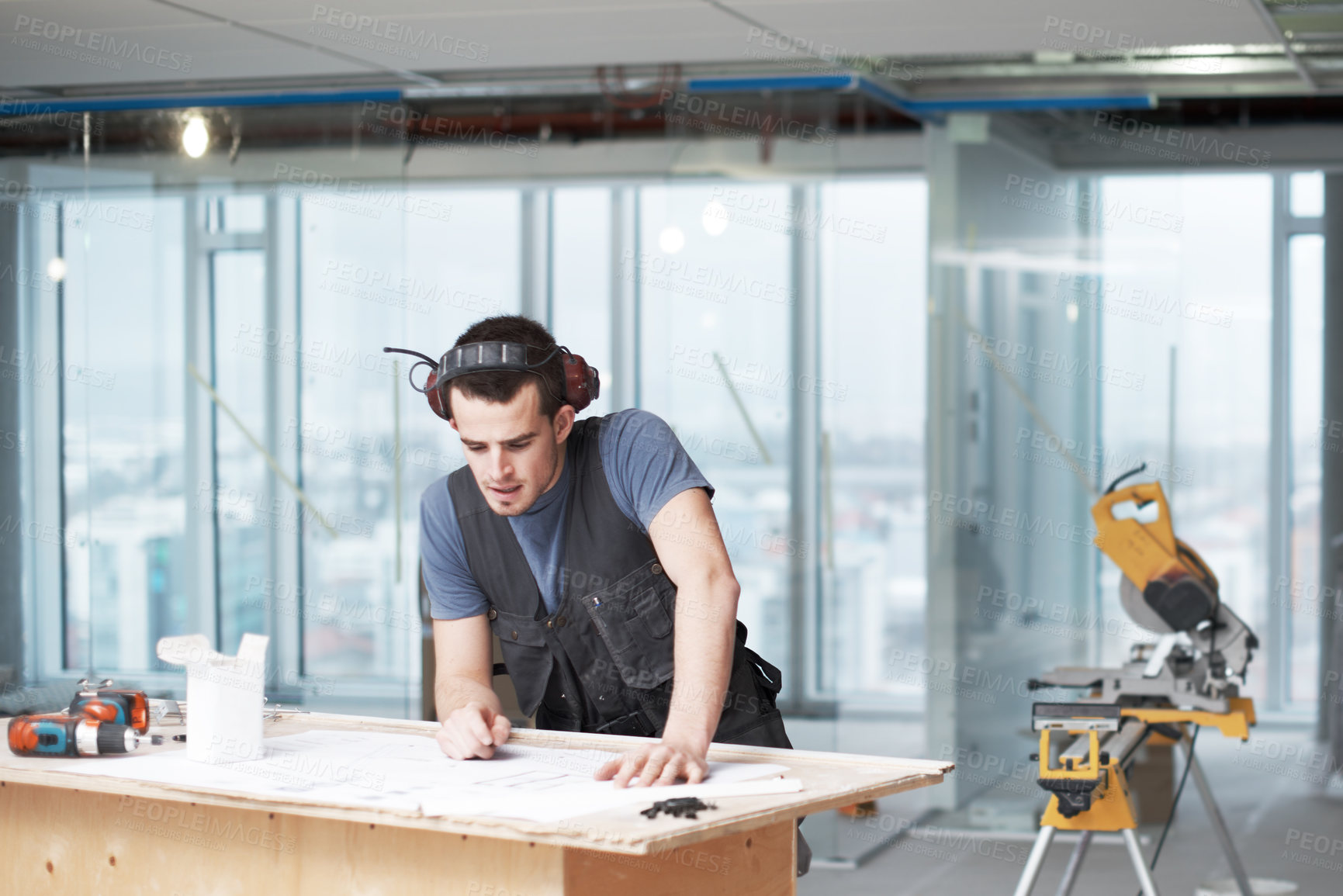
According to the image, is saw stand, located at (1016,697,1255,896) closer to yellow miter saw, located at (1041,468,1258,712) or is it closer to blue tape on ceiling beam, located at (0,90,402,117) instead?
yellow miter saw, located at (1041,468,1258,712)

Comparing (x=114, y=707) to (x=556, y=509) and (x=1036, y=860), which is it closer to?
(x=556, y=509)

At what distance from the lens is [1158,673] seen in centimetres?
337

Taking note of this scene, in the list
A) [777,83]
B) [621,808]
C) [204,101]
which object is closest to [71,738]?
[621,808]

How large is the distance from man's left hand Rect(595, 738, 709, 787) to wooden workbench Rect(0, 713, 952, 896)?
0.19ft

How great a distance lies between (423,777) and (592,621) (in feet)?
1.75

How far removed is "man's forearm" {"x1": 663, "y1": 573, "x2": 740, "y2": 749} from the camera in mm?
2049

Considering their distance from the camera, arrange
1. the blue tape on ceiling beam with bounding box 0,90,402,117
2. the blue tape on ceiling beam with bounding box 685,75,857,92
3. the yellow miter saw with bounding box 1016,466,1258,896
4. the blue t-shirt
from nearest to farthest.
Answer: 1. the blue t-shirt
2. the yellow miter saw with bounding box 1016,466,1258,896
3. the blue tape on ceiling beam with bounding box 685,75,857,92
4. the blue tape on ceiling beam with bounding box 0,90,402,117

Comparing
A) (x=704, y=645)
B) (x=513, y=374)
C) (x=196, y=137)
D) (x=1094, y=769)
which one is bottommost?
(x=1094, y=769)

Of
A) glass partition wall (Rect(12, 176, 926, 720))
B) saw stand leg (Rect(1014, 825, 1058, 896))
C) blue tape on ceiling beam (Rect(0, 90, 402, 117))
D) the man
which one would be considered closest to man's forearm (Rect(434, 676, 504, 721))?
the man

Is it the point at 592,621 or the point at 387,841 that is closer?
the point at 387,841

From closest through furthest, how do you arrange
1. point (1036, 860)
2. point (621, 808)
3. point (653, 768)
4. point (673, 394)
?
1. point (621, 808)
2. point (653, 768)
3. point (1036, 860)
4. point (673, 394)

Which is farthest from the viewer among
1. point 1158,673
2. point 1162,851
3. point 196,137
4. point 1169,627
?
point 196,137

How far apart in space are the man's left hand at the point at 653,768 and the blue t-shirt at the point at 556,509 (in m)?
0.51

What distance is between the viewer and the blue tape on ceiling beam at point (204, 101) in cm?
489
